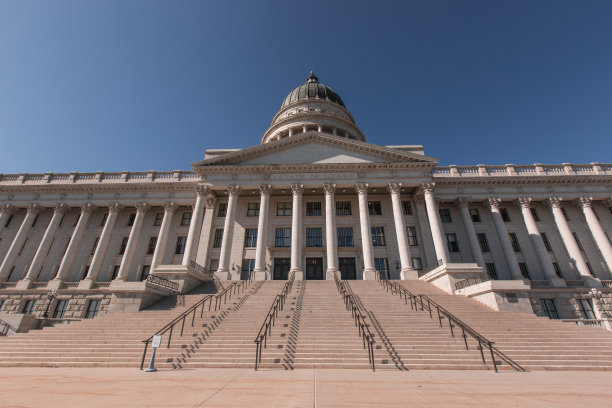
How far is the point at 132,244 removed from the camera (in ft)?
100

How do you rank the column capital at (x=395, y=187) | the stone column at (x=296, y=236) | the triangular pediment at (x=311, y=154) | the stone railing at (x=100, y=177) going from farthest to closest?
the stone railing at (x=100, y=177), the triangular pediment at (x=311, y=154), the column capital at (x=395, y=187), the stone column at (x=296, y=236)

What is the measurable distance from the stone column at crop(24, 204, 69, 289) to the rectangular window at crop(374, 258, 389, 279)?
3606cm

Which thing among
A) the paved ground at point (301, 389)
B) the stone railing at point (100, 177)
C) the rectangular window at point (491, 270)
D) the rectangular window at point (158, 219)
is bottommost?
the paved ground at point (301, 389)

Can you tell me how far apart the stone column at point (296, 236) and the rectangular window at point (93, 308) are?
1818cm

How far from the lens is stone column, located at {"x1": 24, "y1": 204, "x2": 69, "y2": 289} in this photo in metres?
28.5

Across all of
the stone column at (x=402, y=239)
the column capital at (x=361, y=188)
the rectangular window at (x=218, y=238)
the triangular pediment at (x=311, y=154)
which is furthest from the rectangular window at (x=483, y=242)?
the rectangular window at (x=218, y=238)

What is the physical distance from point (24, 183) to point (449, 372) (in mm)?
47265

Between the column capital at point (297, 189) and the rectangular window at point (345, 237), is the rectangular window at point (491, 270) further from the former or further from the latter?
the column capital at point (297, 189)

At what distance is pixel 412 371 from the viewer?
8.86 metres

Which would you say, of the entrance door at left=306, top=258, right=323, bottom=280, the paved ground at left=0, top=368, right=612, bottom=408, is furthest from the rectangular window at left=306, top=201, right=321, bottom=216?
the paved ground at left=0, top=368, right=612, bottom=408

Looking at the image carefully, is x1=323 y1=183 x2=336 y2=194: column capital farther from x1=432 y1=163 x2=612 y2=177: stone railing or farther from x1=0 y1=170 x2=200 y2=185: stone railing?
x1=0 y1=170 x2=200 y2=185: stone railing

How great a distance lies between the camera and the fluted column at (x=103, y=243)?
28.5 metres

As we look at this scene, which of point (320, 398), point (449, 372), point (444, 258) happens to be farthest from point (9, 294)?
point (444, 258)

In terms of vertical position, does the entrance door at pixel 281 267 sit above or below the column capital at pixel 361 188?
below
